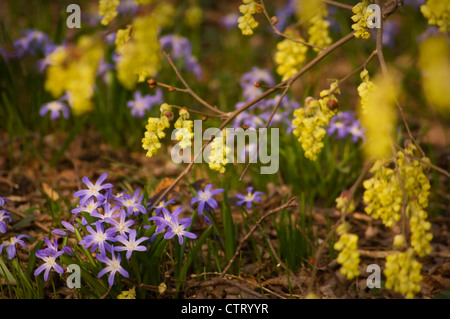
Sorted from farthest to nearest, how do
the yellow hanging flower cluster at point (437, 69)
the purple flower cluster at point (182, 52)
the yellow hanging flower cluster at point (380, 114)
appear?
the purple flower cluster at point (182, 52)
the yellow hanging flower cluster at point (437, 69)
the yellow hanging flower cluster at point (380, 114)

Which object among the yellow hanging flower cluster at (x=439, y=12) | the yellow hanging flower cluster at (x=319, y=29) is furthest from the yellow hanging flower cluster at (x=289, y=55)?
the yellow hanging flower cluster at (x=439, y=12)

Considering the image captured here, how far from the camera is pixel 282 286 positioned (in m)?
2.24

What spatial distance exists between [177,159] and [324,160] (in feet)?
2.98

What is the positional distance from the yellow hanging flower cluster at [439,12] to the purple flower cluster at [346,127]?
117 cm

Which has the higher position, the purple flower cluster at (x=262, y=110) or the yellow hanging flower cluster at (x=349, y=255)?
the purple flower cluster at (x=262, y=110)

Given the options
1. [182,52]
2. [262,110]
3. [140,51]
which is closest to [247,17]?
[140,51]

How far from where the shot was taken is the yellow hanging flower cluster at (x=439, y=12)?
1.74 m

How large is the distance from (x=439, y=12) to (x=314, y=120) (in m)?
0.57

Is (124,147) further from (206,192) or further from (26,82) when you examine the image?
(206,192)

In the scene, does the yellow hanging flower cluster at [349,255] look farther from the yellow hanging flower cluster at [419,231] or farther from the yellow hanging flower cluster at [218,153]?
the yellow hanging flower cluster at [218,153]

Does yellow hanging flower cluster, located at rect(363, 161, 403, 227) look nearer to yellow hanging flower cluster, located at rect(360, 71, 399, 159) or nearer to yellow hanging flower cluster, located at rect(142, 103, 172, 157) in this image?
yellow hanging flower cluster, located at rect(360, 71, 399, 159)

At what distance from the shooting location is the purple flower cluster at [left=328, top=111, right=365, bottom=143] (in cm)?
298

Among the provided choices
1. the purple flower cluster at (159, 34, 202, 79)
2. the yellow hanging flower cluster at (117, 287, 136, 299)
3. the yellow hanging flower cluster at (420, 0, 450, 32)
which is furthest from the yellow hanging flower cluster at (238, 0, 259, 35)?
the purple flower cluster at (159, 34, 202, 79)

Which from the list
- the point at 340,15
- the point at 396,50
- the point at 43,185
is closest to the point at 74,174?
the point at 43,185
